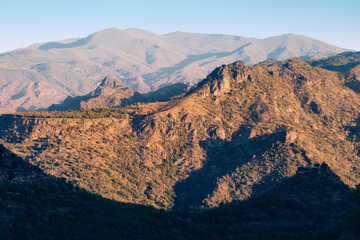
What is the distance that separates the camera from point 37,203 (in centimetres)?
11112

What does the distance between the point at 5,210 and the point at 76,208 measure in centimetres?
2460

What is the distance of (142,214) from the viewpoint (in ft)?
455

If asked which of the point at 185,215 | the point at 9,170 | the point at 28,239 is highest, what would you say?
the point at 9,170

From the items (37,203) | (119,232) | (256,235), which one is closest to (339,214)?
(256,235)

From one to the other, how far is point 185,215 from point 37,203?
49167 mm

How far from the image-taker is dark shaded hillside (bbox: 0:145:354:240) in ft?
340

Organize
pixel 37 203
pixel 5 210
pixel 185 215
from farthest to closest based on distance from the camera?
pixel 185 215 → pixel 37 203 → pixel 5 210

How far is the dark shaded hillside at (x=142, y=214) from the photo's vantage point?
103562 mm

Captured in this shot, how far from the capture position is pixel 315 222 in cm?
12825

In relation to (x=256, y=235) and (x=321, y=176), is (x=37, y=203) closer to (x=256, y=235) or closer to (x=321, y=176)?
(x=256, y=235)

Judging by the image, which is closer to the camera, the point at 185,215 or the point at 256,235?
the point at 256,235

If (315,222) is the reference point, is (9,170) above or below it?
above

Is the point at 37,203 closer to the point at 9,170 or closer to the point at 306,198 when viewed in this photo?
the point at 9,170

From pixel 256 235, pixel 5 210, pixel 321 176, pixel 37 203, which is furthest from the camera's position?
pixel 321 176
